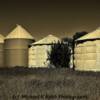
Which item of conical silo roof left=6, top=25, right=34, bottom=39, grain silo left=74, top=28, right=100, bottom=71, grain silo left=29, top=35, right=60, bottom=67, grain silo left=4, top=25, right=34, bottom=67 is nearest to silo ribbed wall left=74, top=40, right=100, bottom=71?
grain silo left=74, top=28, right=100, bottom=71

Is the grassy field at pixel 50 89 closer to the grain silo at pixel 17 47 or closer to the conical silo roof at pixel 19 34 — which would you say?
the grain silo at pixel 17 47

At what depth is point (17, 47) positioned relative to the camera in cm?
6850

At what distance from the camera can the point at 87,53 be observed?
46.4 m

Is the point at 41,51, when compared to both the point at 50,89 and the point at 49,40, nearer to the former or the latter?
the point at 49,40

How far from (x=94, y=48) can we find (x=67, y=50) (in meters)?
10.9

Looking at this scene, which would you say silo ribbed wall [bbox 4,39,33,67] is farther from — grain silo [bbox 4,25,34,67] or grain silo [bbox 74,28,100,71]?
grain silo [bbox 74,28,100,71]

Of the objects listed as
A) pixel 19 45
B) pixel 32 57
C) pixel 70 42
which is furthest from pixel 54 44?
pixel 19 45

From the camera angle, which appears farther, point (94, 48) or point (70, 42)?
point (70, 42)

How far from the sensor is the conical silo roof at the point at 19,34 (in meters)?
70.6

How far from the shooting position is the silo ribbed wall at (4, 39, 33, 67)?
67.2m

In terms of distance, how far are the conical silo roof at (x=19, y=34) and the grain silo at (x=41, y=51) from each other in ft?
16.1

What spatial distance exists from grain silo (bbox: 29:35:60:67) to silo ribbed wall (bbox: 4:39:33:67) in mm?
1718

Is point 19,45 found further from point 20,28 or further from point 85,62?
point 85,62

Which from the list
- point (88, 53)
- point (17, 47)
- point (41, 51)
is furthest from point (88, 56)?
point (17, 47)
